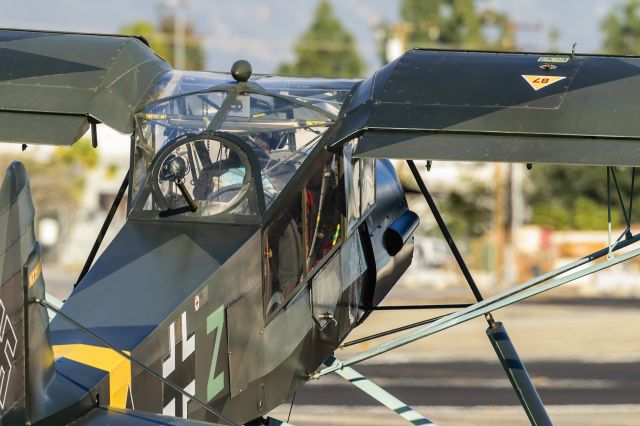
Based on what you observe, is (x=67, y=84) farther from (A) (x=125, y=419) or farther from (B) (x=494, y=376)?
(B) (x=494, y=376)

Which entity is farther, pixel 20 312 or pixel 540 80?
pixel 540 80

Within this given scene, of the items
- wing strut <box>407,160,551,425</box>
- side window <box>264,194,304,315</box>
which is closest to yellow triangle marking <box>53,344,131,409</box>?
side window <box>264,194,304,315</box>

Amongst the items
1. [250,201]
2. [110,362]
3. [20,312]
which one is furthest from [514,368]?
[20,312]

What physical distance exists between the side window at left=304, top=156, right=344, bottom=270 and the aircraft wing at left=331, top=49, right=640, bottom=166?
289 millimetres

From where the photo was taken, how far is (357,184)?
10133 mm

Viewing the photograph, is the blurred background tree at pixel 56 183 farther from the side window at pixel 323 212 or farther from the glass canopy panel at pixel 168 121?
the side window at pixel 323 212

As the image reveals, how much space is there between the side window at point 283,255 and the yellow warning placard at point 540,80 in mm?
2065

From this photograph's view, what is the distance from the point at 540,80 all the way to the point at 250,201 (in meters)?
2.63

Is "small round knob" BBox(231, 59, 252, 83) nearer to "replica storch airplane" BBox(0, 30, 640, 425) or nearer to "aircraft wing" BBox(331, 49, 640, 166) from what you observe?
"replica storch airplane" BBox(0, 30, 640, 425)

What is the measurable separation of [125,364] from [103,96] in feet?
12.8

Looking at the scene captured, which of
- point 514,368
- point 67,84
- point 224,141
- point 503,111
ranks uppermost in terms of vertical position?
point 67,84

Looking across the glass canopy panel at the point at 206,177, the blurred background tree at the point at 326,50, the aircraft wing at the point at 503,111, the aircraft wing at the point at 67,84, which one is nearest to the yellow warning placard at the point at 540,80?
the aircraft wing at the point at 503,111

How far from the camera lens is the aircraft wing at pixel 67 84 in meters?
10.3

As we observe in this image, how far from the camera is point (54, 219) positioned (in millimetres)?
69438
